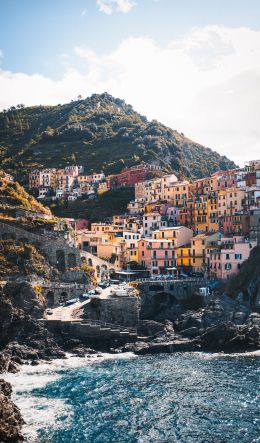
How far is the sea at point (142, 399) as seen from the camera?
39.9m

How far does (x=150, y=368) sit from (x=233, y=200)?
5484 centimetres

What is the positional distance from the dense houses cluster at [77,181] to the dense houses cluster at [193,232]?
25.7 meters

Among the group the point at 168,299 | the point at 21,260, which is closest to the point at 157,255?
the point at 168,299

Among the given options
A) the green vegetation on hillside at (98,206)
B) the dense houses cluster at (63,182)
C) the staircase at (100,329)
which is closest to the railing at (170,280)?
the staircase at (100,329)

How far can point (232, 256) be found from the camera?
92.0 metres

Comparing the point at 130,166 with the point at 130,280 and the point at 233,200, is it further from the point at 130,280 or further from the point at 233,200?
the point at 130,280

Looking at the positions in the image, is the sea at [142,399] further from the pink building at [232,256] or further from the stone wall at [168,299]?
the pink building at [232,256]

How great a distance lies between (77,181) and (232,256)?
81184 mm

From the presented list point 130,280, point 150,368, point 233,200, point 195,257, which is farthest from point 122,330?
point 233,200

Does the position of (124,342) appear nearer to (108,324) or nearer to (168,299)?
(108,324)

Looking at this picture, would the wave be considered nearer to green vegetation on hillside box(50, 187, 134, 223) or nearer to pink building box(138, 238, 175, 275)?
pink building box(138, 238, 175, 275)

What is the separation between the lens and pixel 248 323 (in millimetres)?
75000

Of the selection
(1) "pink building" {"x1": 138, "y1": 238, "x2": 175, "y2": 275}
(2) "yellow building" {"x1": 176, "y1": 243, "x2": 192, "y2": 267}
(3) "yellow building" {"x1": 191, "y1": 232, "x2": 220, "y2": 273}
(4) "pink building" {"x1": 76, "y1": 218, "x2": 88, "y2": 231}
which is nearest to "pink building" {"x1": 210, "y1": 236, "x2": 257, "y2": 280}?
(3) "yellow building" {"x1": 191, "y1": 232, "x2": 220, "y2": 273}

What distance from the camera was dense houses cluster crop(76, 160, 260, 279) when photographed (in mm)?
94688
